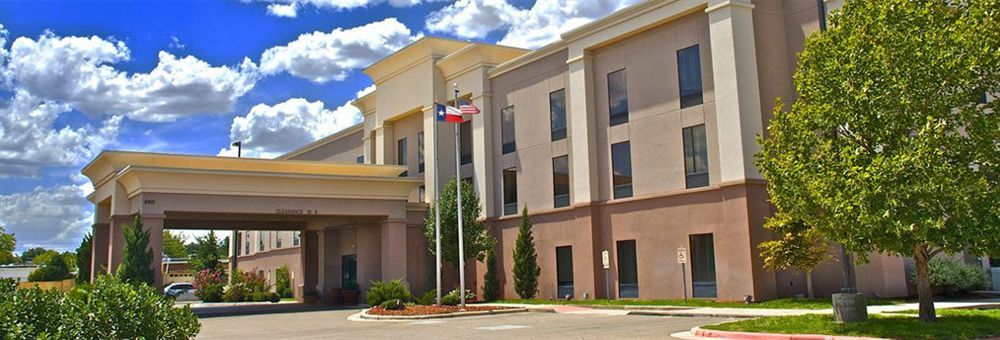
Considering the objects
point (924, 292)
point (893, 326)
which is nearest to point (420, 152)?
point (924, 292)

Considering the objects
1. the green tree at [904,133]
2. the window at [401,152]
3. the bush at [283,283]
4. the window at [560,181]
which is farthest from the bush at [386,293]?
the bush at [283,283]

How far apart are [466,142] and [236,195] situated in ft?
40.9

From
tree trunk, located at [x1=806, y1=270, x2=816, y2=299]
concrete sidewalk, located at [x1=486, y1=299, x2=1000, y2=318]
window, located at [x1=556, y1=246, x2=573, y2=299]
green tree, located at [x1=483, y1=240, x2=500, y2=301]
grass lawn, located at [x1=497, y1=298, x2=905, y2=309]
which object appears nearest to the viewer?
concrete sidewalk, located at [x1=486, y1=299, x2=1000, y2=318]

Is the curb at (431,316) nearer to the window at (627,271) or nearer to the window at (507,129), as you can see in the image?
the window at (627,271)

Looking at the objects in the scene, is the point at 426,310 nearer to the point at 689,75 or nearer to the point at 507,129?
the point at 689,75

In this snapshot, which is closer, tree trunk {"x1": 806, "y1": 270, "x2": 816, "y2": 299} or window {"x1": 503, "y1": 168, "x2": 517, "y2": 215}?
tree trunk {"x1": 806, "y1": 270, "x2": 816, "y2": 299}

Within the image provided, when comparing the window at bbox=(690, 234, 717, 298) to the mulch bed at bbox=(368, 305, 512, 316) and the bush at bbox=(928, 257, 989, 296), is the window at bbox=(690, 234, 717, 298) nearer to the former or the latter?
the bush at bbox=(928, 257, 989, 296)

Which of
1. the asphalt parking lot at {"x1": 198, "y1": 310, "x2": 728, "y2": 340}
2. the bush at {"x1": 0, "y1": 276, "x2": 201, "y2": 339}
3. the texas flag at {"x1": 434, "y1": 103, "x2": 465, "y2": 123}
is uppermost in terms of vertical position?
the texas flag at {"x1": 434, "y1": 103, "x2": 465, "y2": 123}

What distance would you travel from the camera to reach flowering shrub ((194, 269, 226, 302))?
6088 cm

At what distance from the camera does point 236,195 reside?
38.1m

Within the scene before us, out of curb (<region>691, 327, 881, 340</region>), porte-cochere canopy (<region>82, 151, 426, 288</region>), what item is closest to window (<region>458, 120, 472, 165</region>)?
porte-cochere canopy (<region>82, 151, 426, 288</region>)

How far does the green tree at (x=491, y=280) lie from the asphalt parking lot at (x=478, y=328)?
33.6ft

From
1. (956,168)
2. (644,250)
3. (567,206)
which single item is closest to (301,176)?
(567,206)

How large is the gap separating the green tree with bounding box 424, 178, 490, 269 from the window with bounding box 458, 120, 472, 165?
4.60m
